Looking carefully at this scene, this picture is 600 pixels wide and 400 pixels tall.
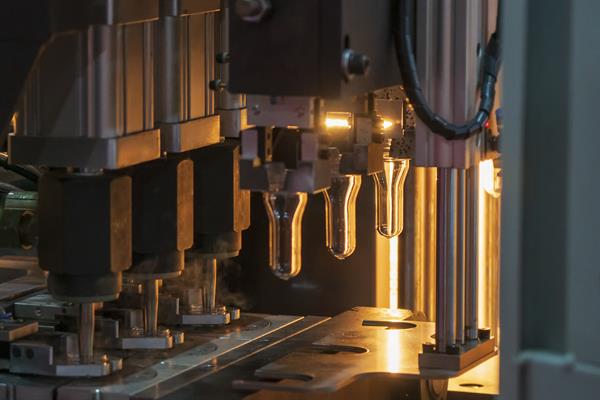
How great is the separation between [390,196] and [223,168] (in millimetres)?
278

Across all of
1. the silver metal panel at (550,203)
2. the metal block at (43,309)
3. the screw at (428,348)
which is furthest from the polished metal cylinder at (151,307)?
the silver metal panel at (550,203)

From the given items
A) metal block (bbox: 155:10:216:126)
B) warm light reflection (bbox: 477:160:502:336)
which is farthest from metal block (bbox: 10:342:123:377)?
warm light reflection (bbox: 477:160:502:336)

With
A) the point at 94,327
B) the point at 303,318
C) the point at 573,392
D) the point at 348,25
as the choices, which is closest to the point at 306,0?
the point at 348,25

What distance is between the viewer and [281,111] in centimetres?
186

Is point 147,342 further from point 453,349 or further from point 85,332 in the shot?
point 453,349

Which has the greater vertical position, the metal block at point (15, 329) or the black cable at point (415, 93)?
the black cable at point (415, 93)

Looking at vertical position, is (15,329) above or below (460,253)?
below

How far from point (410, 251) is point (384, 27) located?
79cm

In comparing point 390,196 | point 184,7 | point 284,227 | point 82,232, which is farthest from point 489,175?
point 82,232

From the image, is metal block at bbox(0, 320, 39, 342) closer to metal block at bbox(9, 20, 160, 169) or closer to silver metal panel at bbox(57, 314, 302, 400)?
silver metal panel at bbox(57, 314, 302, 400)

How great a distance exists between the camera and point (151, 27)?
7.09 feet

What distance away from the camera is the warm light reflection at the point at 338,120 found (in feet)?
7.05

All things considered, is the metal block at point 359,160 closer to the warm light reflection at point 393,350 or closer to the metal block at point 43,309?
the warm light reflection at point 393,350

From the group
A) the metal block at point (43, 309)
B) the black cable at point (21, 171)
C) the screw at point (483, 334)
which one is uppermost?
the black cable at point (21, 171)
